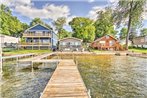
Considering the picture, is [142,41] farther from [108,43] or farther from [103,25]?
[108,43]

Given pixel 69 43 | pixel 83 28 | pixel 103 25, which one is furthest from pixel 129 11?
pixel 83 28

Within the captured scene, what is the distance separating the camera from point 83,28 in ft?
202

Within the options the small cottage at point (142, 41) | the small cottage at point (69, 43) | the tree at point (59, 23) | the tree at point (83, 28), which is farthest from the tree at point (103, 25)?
the small cottage at point (69, 43)

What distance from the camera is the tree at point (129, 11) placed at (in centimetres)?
4397

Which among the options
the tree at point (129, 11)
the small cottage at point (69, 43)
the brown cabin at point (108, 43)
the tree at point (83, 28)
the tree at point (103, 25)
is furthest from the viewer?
the tree at point (83, 28)

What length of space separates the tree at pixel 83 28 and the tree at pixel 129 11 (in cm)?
1503

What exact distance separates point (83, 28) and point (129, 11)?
19321 millimetres

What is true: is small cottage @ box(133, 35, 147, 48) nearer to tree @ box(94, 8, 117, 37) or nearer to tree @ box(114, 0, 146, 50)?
tree @ box(94, 8, 117, 37)

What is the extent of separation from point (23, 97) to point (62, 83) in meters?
1.79

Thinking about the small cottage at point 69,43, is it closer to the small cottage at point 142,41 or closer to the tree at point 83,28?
the tree at point 83,28

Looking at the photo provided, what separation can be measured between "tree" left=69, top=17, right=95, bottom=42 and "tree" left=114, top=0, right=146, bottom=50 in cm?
1503

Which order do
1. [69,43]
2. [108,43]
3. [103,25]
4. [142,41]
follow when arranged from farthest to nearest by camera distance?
[103,25], [142,41], [108,43], [69,43]

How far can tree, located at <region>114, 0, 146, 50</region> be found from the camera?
43969 millimetres

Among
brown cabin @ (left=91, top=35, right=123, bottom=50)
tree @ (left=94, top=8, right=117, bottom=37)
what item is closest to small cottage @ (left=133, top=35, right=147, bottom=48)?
tree @ (left=94, top=8, right=117, bottom=37)
